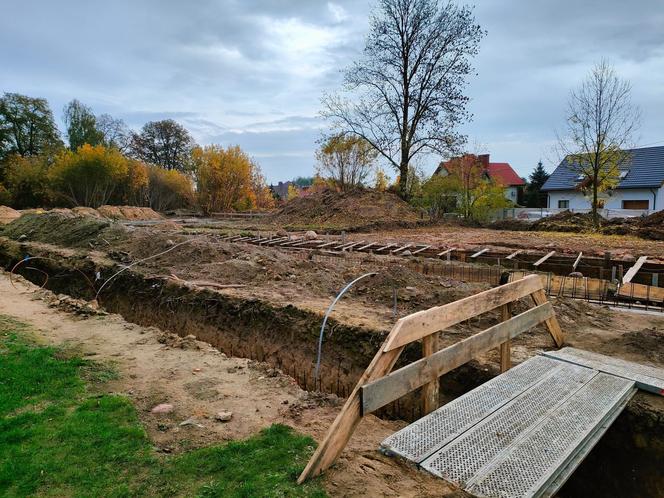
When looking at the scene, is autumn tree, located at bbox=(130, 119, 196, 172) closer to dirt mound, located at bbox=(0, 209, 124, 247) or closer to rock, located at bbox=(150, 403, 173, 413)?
dirt mound, located at bbox=(0, 209, 124, 247)

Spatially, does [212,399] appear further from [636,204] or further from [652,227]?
[636,204]

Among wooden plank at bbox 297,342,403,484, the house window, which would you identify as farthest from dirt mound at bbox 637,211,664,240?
wooden plank at bbox 297,342,403,484

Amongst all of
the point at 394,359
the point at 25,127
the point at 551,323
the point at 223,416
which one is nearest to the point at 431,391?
the point at 394,359

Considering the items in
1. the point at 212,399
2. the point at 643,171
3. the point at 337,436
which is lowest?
the point at 212,399

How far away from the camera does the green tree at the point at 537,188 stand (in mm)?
42812

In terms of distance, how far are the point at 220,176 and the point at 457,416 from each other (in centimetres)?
4051

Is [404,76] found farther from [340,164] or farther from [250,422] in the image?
[250,422]

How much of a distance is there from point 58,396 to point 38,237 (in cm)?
1398

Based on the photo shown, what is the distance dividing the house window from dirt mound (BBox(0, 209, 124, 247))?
36312 mm

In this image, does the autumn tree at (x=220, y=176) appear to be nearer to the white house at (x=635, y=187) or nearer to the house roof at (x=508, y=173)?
the white house at (x=635, y=187)

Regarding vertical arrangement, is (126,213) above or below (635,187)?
below

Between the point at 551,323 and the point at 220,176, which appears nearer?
the point at 551,323

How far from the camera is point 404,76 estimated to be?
28547 mm

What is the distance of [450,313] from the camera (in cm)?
344
